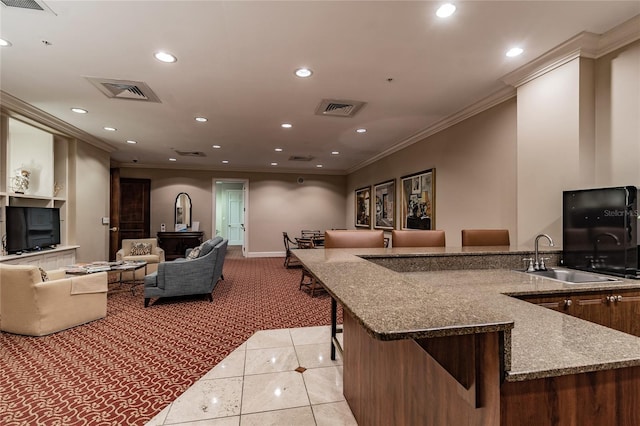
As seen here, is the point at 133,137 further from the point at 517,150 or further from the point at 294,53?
the point at 517,150

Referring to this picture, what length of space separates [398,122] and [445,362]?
4229 millimetres

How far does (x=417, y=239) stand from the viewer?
284 centimetres

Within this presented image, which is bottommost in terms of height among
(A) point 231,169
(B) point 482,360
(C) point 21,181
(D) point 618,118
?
(B) point 482,360

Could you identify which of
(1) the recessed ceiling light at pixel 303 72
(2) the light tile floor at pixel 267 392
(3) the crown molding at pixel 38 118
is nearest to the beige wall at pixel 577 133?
(1) the recessed ceiling light at pixel 303 72

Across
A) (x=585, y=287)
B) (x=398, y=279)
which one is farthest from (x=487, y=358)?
(x=585, y=287)

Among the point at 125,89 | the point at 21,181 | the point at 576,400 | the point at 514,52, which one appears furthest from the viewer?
the point at 21,181

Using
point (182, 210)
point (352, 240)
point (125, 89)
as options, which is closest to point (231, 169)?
point (182, 210)

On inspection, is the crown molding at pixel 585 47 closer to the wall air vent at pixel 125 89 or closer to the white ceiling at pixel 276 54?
the white ceiling at pixel 276 54

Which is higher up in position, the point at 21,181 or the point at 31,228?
the point at 21,181

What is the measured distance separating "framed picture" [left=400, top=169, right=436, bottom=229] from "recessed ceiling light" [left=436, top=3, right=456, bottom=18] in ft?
9.54

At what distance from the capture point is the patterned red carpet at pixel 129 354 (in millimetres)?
1960

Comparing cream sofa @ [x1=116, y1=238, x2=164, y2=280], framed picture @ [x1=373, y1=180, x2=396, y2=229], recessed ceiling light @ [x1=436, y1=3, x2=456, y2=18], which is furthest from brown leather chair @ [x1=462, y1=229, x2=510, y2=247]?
cream sofa @ [x1=116, y1=238, x2=164, y2=280]

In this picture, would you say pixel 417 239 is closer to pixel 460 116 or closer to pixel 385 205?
pixel 460 116

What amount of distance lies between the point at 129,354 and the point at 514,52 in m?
4.39
